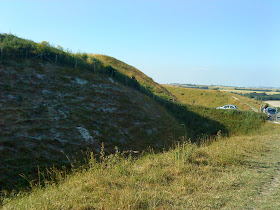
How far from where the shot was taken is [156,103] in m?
23.2

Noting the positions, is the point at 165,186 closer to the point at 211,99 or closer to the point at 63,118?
the point at 63,118

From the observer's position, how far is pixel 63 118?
41.2 feet

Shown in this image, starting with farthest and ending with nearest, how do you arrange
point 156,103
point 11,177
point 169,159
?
1. point 156,103
2. point 11,177
3. point 169,159

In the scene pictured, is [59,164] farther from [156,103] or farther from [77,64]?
[156,103]

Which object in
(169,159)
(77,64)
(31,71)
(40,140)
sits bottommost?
(40,140)

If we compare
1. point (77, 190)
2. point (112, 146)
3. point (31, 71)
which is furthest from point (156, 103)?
point (77, 190)

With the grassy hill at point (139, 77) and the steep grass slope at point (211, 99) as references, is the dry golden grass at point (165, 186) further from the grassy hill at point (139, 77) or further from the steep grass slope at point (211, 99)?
the steep grass slope at point (211, 99)

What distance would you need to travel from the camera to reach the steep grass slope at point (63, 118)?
9.50 metres

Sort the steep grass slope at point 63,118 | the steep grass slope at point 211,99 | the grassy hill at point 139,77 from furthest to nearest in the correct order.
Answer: the steep grass slope at point 211,99 < the grassy hill at point 139,77 < the steep grass slope at point 63,118

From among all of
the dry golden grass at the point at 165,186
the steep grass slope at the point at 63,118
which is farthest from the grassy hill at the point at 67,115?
the dry golden grass at the point at 165,186

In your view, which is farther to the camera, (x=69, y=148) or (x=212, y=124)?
(x=212, y=124)

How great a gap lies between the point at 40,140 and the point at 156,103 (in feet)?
48.3

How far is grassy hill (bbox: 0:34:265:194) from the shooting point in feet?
31.4

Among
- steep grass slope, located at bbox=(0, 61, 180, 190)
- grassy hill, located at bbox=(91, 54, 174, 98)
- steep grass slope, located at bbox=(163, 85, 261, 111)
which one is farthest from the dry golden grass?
steep grass slope, located at bbox=(163, 85, 261, 111)
